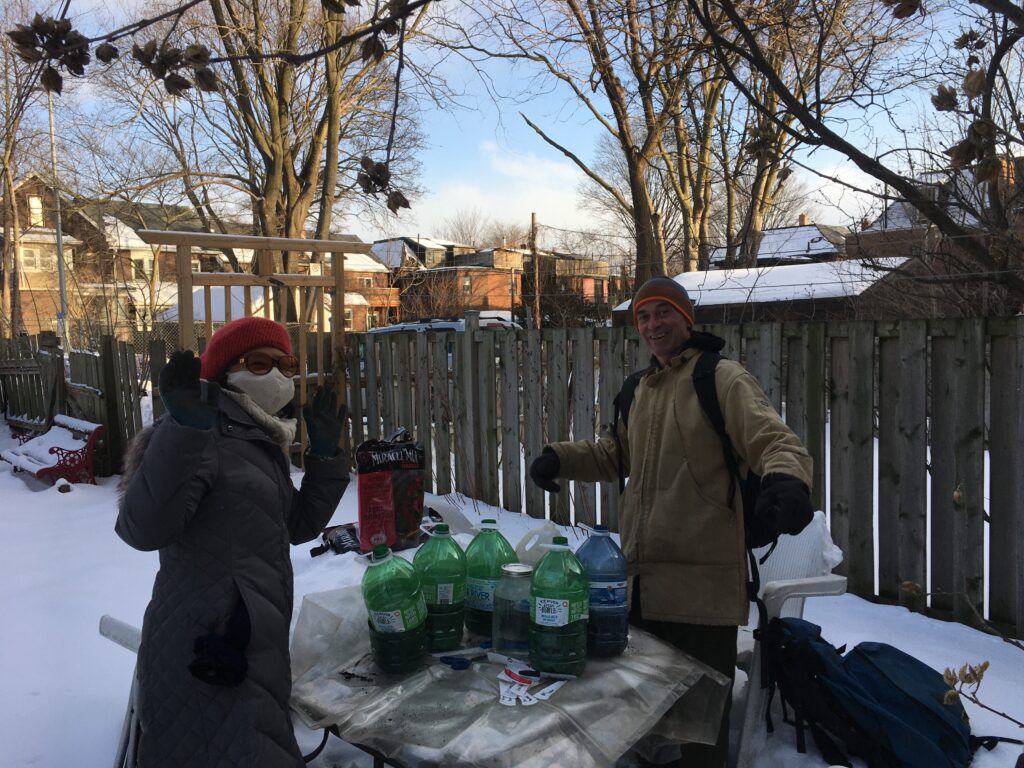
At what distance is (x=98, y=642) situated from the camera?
3.72m

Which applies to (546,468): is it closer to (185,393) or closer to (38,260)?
(185,393)

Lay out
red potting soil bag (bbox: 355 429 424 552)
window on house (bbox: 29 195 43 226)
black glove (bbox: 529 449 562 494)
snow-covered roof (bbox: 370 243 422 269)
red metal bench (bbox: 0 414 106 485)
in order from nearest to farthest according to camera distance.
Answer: black glove (bbox: 529 449 562 494) → red potting soil bag (bbox: 355 429 424 552) → red metal bench (bbox: 0 414 106 485) → window on house (bbox: 29 195 43 226) → snow-covered roof (bbox: 370 243 422 269)

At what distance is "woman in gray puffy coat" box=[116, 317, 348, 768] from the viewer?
5.60 ft

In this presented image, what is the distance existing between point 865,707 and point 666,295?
64.7 inches

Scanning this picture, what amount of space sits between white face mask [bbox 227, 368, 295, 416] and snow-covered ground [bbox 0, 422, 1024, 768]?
145cm

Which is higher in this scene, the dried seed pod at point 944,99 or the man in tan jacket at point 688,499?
the dried seed pod at point 944,99

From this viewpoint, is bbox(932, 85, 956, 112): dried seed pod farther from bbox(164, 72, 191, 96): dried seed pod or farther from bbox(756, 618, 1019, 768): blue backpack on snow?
bbox(164, 72, 191, 96): dried seed pod

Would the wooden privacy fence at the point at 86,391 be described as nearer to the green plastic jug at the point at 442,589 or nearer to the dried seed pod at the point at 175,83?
the dried seed pod at the point at 175,83

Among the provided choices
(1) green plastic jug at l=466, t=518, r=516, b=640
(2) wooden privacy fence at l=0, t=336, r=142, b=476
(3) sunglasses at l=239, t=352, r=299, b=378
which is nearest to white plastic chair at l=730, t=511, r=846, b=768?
(1) green plastic jug at l=466, t=518, r=516, b=640

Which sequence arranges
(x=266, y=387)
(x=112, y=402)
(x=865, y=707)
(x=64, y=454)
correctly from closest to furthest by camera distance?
(x=266, y=387) → (x=865, y=707) → (x=64, y=454) → (x=112, y=402)

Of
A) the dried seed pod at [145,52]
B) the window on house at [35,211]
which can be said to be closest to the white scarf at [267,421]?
the dried seed pod at [145,52]

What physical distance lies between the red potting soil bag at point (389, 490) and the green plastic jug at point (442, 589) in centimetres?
226

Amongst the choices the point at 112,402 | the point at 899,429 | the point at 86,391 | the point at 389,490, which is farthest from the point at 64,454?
the point at 899,429

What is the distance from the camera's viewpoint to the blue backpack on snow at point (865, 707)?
7.87 feet
